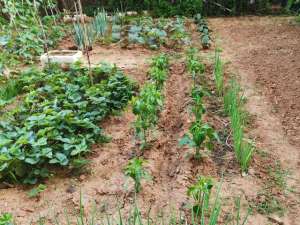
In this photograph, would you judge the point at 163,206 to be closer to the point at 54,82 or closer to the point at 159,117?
the point at 159,117

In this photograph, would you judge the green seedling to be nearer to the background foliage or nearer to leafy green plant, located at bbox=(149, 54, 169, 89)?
leafy green plant, located at bbox=(149, 54, 169, 89)

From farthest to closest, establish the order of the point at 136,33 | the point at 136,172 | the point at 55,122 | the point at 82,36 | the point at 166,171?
1. the point at 136,33
2. the point at 82,36
3. the point at 55,122
4. the point at 166,171
5. the point at 136,172

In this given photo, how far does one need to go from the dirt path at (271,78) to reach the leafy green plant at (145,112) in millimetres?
882

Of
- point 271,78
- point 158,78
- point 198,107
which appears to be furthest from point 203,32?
point 198,107

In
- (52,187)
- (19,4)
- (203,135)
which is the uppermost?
(19,4)

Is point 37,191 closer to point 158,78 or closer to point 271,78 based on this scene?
point 158,78

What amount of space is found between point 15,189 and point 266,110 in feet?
7.78

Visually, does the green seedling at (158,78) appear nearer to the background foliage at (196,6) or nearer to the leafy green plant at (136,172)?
the leafy green plant at (136,172)

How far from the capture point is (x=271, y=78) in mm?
4500

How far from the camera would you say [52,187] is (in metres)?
2.78

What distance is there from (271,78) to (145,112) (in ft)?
6.43

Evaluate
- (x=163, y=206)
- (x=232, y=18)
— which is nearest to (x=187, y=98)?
(x=163, y=206)

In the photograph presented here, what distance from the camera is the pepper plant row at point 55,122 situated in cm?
282

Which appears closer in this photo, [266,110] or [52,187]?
[52,187]
